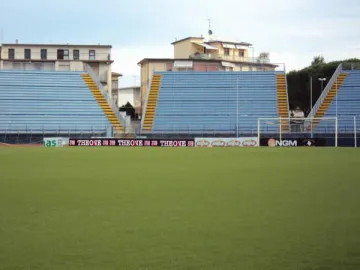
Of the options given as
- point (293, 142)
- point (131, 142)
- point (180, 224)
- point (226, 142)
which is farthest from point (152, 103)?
point (180, 224)

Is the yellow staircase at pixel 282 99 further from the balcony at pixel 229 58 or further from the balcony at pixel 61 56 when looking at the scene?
the balcony at pixel 61 56

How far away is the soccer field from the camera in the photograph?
563cm

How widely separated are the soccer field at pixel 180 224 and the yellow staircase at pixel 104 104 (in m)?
35.1

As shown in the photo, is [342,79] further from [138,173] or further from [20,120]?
[138,173]

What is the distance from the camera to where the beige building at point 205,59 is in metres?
66.4

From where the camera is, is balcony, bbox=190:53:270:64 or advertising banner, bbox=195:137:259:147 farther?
balcony, bbox=190:53:270:64

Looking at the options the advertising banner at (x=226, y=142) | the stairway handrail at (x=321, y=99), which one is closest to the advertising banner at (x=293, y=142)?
the advertising banner at (x=226, y=142)

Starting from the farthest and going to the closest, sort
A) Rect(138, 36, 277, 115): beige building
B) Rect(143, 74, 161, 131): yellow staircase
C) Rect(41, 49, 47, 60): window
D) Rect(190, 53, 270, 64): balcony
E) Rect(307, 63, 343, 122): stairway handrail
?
Rect(190, 53, 270, 64): balcony
Rect(138, 36, 277, 115): beige building
Rect(41, 49, 47, 60): window
Rect(143, 74, 161, 131): yellow staircase
Rect(307, 63, 343, 122): stairway handrail

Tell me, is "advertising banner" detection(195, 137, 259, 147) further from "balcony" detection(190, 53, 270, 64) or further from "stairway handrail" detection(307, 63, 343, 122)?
"balcony" detection(190, 53, 270, 64)

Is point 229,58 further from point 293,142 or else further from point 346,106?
point 293,142

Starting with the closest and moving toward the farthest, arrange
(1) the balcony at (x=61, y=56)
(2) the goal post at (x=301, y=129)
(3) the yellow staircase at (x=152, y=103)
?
(2) the goal post at (x=301, y=129) → (3) the yellow staircase at (x=152, y=103) → (1) the balcony at (x=61, y=56)

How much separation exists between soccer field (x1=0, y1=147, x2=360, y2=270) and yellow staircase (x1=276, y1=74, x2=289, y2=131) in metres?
36.6

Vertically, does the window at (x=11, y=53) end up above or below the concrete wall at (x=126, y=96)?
above

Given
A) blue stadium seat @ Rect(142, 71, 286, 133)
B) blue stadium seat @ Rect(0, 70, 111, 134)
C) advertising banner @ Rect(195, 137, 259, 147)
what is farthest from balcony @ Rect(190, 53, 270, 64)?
advertising banner @ Rect(195, 137, 259, 147)
